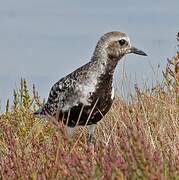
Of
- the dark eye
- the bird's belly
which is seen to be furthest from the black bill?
the bird's belly

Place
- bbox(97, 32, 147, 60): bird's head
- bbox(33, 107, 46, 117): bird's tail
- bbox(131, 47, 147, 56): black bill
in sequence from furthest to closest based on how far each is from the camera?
1. bbox(33, 107, 46, 117): bird's tail
2. bbox(131, 47, 147, 56): black bill
3. bbox(97, 32, 147, 60): bird's head

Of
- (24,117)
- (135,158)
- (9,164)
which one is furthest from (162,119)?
(135,158)

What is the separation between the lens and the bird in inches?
317

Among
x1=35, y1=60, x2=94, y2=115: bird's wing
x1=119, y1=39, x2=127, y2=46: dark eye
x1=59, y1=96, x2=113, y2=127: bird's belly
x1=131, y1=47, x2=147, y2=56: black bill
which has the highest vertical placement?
x1=119, y1=39, x2=127, y2=46: dark eye

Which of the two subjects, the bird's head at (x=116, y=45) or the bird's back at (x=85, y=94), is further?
the bird's head at (x=116, y=45)

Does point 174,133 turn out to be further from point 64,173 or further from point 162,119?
point 64,173

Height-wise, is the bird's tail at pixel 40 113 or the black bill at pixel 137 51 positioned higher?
the black bill at pixel 137 51

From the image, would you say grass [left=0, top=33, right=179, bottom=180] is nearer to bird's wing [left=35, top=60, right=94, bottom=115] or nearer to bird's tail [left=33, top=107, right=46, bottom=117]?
bird's wing [left=35, top=60, right=94, bottom=115]

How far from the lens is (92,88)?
813 cm

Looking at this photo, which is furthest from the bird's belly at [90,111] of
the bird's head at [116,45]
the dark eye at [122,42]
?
the dark eye at [122,42]

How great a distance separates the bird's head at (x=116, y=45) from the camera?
8617 mm

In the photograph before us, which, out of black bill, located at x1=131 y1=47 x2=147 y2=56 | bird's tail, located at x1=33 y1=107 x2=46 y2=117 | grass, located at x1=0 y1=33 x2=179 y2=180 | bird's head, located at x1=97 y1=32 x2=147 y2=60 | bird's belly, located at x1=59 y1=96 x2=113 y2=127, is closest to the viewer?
grass, located at x1=0 y1=33 x2=179 y2=180

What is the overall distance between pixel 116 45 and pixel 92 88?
2.69ft

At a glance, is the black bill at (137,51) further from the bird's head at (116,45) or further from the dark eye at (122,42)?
the dark eye at (122,42)
